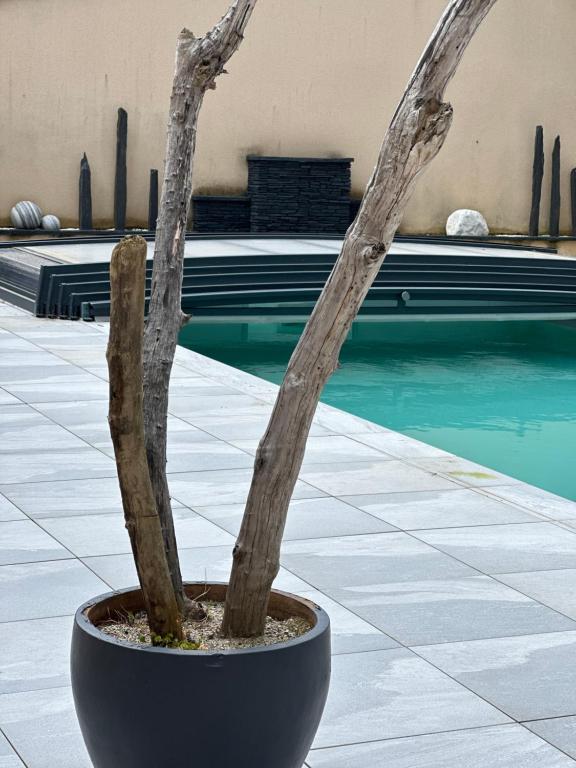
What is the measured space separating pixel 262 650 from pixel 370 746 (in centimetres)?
93

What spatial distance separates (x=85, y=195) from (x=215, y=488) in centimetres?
1162

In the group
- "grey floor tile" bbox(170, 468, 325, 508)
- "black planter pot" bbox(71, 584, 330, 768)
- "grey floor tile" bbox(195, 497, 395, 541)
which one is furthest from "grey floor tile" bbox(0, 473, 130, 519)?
"black planter pot" bbox(71, 584, 330, 768)

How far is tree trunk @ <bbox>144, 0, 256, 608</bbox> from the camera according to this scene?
3127 millimetres

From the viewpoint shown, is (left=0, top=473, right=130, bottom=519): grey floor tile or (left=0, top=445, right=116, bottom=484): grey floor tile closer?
(left=0, top=473, right=130, bottom=519): grey floor tile

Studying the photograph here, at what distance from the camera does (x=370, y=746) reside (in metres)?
3.36

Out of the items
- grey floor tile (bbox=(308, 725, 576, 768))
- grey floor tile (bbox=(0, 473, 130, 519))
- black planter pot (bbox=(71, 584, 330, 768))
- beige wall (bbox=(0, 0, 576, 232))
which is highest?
beige wall (bbox=(0, 0, 576, 232))

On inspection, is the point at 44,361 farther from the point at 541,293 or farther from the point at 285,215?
the point at 285,215

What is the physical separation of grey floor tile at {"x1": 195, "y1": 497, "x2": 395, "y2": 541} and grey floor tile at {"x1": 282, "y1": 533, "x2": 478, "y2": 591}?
107 mm

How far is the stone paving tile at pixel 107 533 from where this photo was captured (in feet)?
16.5

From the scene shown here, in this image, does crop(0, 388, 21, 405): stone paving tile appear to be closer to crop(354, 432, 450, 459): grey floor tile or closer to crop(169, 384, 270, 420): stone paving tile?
crop(169, 384, 270, 420): stone paving tile

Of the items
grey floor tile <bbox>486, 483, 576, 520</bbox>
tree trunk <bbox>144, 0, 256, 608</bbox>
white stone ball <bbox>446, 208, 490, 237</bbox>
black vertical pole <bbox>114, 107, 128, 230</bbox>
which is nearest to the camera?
tree trunk <bbox>144, 0, 256, 608</bbox>

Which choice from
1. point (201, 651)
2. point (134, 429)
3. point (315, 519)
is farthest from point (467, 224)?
point (201, 651)

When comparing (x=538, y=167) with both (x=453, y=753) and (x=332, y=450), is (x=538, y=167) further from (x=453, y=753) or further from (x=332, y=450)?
(x=453, y=753)

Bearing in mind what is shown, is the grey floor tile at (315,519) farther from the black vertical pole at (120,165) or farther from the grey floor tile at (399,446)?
the black vertical pole at (120,165)
